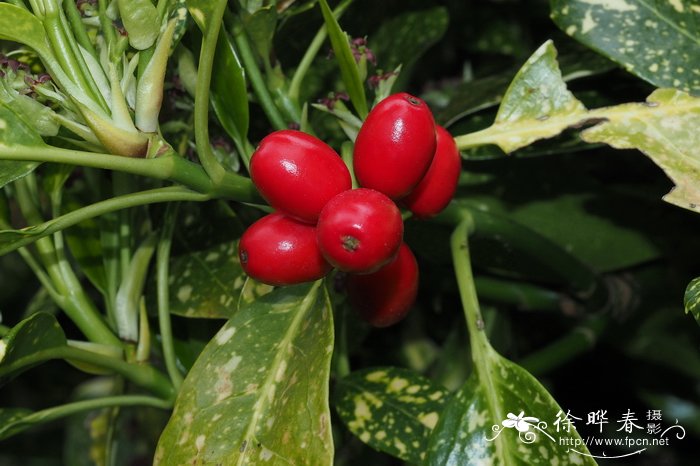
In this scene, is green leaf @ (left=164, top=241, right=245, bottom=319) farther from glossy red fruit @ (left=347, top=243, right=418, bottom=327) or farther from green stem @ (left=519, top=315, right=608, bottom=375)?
green stem @ (left=519, top=315, right=608, bottom=375)

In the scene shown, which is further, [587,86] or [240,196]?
[587,86]

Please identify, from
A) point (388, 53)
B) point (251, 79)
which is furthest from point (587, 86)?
point (251, 79)

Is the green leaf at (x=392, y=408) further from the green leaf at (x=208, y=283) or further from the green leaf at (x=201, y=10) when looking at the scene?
the green leaf at (x=201, y=10)

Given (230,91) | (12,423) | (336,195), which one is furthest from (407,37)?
(12,423)

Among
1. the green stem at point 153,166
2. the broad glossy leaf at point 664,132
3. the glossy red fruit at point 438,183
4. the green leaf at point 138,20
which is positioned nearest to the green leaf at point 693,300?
the broad glossy leaf at point 664,132

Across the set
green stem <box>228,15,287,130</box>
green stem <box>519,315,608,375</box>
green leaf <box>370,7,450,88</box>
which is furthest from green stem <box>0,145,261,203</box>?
green stem <box>519,315,608,375</box>

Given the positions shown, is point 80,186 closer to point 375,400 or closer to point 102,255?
point 102,255
